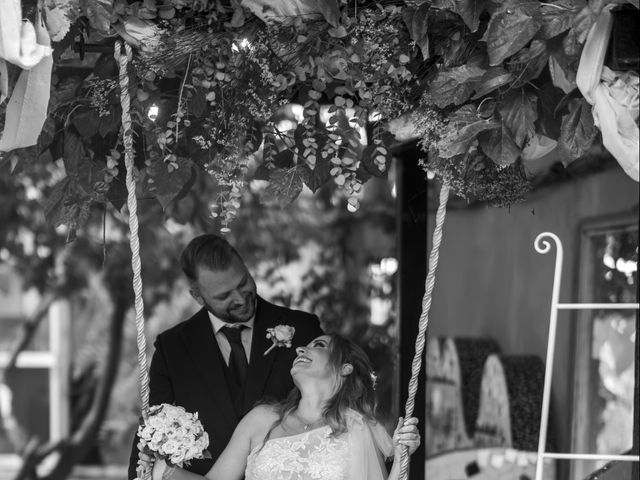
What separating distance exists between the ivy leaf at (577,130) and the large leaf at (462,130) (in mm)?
201

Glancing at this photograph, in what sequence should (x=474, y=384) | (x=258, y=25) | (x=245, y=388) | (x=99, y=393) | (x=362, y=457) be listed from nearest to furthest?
(x=258, y=25) < (x=362, y=457) < (x=245, y=388) < (x=474, y=384) < (x=99, y=393)

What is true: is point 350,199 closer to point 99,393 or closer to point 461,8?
point 461,8

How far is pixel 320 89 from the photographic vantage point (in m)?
3.41

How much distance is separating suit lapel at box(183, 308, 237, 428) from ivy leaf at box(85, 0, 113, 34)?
1453mm

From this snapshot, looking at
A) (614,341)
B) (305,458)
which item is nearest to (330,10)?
(305,458)

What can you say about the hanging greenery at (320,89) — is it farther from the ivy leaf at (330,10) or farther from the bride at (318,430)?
the bride at (318,430)

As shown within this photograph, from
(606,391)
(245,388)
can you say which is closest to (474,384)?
(606,391)

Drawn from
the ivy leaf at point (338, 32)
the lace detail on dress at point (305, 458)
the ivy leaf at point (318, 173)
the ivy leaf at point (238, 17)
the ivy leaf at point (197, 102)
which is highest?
the ivy leaf at point (238, 17)

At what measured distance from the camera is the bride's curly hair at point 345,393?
3.79 metres

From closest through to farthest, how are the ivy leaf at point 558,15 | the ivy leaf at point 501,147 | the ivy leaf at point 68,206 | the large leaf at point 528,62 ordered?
1. the ivy leaf at point 558,15
2. the large leaf at point 528,62
3. the ivy leaf at point 501,147
4. the ivy leaf at point 68,206

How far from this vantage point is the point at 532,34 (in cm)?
278

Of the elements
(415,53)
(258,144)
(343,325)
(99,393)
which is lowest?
(99,393)

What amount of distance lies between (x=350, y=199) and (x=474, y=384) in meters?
3.51

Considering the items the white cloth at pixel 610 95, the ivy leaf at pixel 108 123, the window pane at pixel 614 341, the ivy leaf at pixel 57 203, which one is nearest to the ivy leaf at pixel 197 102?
the ivy leaf at pixel 108 123
